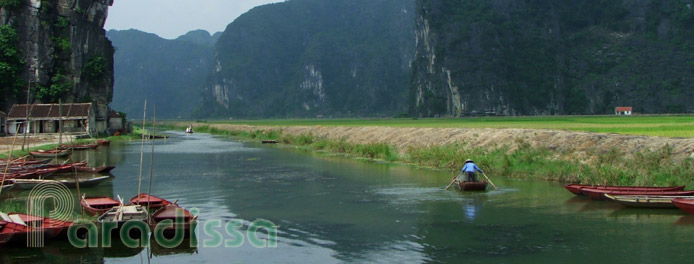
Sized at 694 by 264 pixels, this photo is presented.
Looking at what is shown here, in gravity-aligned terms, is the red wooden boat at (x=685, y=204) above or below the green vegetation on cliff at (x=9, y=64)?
below

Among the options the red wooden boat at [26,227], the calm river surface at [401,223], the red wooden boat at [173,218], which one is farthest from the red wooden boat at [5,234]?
the red wooden boat at [173,218]

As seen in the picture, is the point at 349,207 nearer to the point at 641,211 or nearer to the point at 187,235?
the point at 187,235

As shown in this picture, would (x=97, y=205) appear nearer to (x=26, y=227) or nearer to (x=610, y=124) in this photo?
(x=26, y=227)

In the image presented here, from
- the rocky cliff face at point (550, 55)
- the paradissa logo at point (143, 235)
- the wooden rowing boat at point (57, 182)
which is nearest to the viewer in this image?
the paradissa logo at point (143, 235)

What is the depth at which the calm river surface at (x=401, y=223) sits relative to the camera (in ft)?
47.2

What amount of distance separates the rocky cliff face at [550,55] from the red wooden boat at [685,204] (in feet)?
385

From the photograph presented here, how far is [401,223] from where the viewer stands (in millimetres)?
18281

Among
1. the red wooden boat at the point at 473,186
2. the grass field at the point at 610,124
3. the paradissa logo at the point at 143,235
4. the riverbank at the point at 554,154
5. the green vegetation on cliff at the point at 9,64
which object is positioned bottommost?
the paradissa logo at the point at 143,235

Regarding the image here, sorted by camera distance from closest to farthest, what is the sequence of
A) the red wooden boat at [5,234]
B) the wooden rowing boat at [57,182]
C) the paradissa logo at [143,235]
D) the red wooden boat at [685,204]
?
the red wooden boat at [5,234] → the paradissa logo at [143,235] → the red wooden boat at [685,204] → the wooden rowing boat at [57,182]

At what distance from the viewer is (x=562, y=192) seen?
78.3ft

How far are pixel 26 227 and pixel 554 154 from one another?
23115 millimetres

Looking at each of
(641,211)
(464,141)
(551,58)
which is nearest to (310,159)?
(464,141)

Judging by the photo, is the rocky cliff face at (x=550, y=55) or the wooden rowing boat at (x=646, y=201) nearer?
the wooden rowing boat at (x=646, y=201)

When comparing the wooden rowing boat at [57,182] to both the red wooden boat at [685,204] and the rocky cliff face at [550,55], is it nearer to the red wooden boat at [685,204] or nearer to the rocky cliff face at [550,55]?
the red wooden boat at [685,204]
